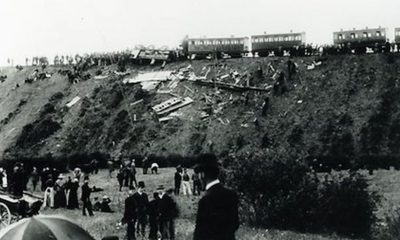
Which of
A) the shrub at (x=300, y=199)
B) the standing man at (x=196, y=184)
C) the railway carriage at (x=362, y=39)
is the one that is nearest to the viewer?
the shrub at (x=300, y=199)

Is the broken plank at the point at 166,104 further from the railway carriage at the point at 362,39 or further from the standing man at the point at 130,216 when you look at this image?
the standing man at the point at 130,216

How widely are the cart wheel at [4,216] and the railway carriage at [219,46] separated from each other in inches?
1788

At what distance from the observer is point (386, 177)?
36875 millimetres

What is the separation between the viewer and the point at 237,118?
52781 millimetres

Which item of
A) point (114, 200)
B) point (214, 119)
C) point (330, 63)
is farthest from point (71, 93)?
point (114, 200)

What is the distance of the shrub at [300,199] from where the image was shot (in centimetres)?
2264

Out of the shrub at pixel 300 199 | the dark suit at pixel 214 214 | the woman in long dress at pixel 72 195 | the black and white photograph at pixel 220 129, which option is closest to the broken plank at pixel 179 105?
the black and white photograph at pixel 220 129

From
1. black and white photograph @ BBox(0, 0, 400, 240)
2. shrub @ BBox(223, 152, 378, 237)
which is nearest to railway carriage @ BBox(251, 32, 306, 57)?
black and white photograph @ BBox(0, 0, 400, 240)

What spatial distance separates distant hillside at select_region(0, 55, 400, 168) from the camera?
153 feet

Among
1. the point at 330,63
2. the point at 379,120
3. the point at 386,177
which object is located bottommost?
the point at 386,177

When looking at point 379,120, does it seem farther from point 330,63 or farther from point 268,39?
point 268,39

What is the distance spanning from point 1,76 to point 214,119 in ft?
115

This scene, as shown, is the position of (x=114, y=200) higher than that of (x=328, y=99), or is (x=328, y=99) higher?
(x=328, y=99)

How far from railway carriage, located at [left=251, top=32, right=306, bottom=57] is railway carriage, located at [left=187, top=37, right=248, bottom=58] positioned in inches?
66.0
